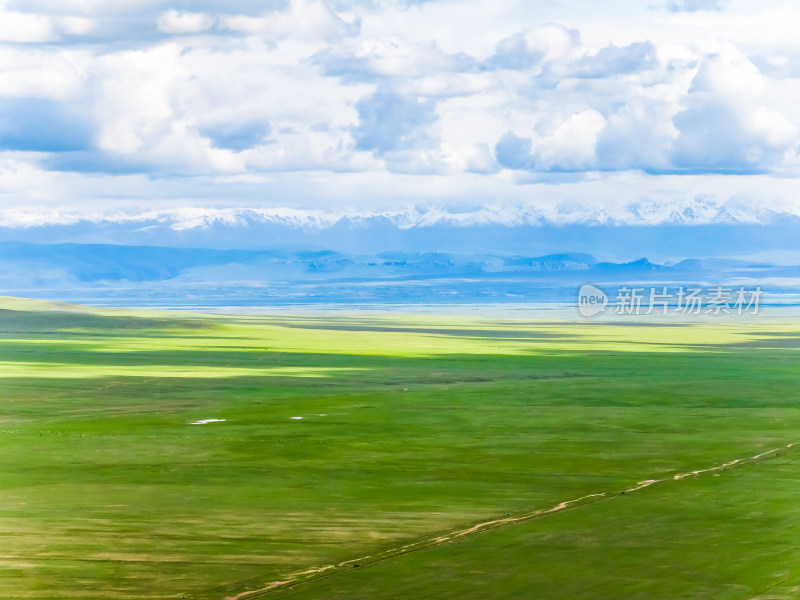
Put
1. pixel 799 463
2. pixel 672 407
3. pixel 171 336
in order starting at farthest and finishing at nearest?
pixel 171 336, pixel 672 407, pixel 799 463

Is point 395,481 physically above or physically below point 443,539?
above

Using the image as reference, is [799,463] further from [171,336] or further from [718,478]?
[171,336]

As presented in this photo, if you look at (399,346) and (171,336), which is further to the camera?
(171,336)

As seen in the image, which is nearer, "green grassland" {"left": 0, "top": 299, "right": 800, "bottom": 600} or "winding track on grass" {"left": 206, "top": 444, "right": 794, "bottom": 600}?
"winding track on grass" {"left": 206, "top": 444, "right": 794, "bottom": 600}

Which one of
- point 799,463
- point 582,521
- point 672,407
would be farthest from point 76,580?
point 672,407

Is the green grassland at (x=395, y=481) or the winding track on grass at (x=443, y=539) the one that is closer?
the winding track on grass at (x=443, y=539)

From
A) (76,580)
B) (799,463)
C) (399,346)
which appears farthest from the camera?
(399,346)

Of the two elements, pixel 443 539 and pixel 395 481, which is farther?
pixel 395 481
